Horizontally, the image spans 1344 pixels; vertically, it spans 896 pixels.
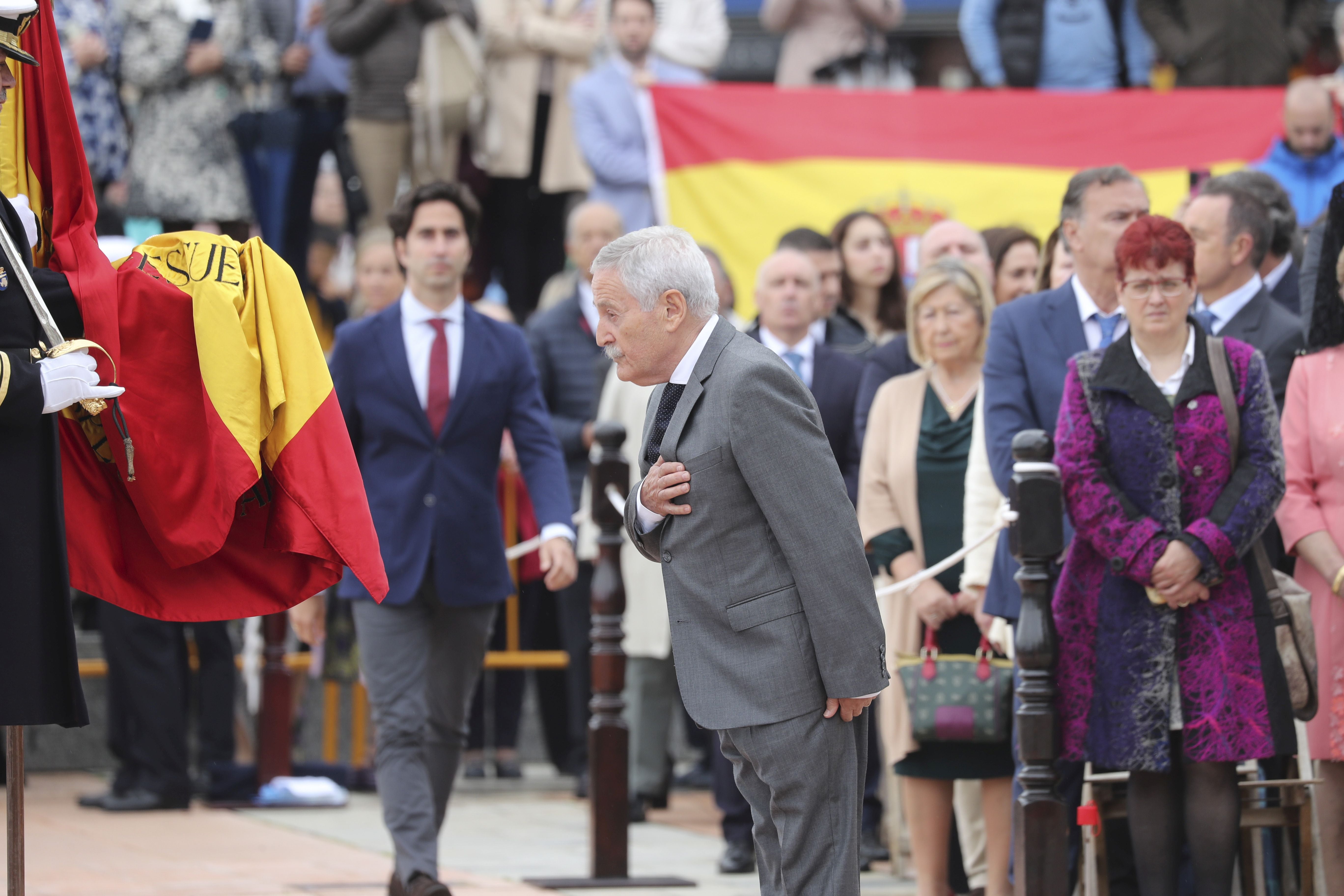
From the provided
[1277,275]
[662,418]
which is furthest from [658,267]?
[1277,275]

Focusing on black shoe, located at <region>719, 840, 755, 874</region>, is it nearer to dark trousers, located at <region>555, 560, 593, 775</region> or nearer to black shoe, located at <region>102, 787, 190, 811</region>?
dark trousers, located at <region>555, 560, 593, 775</region>

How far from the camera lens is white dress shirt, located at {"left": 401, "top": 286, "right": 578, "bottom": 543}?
21.3 ft

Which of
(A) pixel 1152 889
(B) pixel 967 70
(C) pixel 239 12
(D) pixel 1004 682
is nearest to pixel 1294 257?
(D) pixel 1004 682

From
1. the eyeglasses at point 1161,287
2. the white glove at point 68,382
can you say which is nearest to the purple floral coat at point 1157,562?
the eyeglasses at point 1161,287

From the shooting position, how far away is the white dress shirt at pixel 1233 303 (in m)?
6.54

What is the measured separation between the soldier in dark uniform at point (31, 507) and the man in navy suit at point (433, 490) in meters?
1.75

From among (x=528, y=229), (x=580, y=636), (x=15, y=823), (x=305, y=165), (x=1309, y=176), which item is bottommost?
(x=15, y=823)

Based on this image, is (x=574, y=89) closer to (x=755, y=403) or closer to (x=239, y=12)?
(x=239, y=12)

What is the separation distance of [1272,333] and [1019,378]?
102 cm

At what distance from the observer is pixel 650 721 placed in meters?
8.47

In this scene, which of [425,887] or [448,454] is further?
[448,454]

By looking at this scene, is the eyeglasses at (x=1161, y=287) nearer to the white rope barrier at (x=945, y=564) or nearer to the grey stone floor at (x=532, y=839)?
the white rope barrier at (x=945, y=564)

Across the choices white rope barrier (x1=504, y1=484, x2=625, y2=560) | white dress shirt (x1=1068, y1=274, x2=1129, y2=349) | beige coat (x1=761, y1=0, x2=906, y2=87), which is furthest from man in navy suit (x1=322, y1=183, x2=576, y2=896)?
beige coat (x1=761, y1=0, x2=906, y2=87)

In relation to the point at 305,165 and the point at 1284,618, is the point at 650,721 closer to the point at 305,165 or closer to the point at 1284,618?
the point at 1284,618
